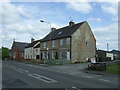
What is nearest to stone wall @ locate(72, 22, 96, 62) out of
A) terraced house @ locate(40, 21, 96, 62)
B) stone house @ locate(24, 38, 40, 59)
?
terraced house @ locate(40, 21, 96, 62)

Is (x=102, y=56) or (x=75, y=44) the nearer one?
(x=75, y=44)

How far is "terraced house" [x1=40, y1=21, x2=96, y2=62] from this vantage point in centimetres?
3958

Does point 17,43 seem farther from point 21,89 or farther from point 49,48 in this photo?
point 21,89

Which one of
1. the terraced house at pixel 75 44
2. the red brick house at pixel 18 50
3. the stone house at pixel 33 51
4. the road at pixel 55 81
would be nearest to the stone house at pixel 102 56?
the terraced house at pixel 75 44

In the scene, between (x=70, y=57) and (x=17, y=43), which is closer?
(x=70, y=57)

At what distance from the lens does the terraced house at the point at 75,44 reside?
39.6 m

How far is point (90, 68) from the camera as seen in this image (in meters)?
23.9

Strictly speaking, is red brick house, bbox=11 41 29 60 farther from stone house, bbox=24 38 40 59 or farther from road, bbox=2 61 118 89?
road, bbox=2 61 118 89

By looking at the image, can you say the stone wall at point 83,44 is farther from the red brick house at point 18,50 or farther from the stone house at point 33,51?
the red brick house at point 18,50

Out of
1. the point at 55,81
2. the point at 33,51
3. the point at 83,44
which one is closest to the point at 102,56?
the point at 83,44

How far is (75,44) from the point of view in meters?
40.1

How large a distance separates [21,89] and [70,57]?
29.2 m

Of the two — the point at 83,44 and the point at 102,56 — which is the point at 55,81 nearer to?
the point at 83,44

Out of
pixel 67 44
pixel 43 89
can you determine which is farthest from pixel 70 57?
pixel 43 89
